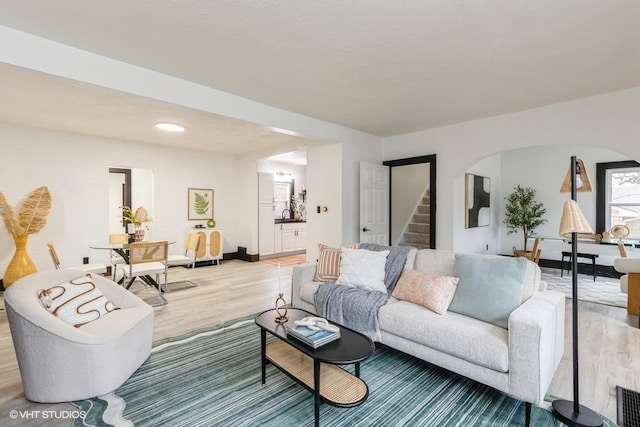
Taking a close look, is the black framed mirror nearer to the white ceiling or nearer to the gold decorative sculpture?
the white ceiling

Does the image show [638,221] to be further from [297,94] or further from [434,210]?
[297,94]

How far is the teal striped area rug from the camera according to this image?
1787 millimetres

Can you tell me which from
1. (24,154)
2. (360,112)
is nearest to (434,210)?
(360,112)

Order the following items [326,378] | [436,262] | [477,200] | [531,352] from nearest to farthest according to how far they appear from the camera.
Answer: [531,352], [326,378], [436,262], [477,200]

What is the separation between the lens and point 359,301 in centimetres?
258

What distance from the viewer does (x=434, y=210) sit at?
475 centimetres

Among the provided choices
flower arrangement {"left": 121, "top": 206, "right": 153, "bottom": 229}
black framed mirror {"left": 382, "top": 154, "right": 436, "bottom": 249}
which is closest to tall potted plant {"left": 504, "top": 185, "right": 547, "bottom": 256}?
black framed mirror {"left": 382, "top": 154, "right": 436, "bottom": 249}

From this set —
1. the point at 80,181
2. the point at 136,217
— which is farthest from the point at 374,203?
the point at 80,181

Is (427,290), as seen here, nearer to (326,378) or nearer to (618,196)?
(326,378)

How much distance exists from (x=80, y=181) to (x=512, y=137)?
6724 millimetres

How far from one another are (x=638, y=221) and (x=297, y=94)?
6.34 meters

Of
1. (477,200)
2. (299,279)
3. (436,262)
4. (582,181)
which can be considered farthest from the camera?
(477,200)

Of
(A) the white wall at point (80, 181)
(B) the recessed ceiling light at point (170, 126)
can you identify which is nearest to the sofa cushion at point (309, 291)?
(B) the recessed ceiling light at point (170, 126)

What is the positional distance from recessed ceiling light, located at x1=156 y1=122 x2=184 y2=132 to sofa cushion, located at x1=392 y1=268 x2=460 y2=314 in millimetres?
3865
